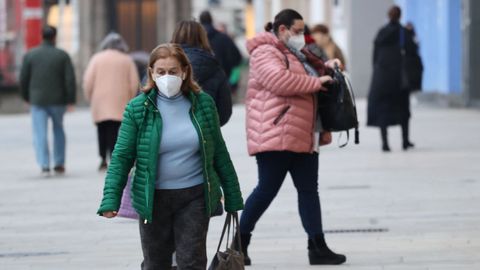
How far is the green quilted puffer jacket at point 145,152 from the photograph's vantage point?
762 cm

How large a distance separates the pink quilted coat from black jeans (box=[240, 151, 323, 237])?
0.12 m

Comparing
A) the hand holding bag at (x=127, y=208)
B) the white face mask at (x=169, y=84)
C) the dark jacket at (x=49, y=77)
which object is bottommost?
the dark jacket at (x=49, y=77)

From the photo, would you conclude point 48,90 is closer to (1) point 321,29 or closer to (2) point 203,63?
(1) point 321,29

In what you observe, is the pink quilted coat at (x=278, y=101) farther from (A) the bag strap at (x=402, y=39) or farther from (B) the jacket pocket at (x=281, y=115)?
(A) the bag strap at (x=402, y=39)

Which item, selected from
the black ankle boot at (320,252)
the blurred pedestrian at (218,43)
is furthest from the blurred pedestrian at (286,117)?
the blurred pedestrian at (218,43)

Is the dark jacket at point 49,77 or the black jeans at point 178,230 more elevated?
the black jeans at point 178,230

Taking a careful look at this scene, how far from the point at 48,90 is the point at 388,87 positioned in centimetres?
410

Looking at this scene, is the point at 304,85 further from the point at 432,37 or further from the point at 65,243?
the point at 432,37

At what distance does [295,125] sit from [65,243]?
8.79ft

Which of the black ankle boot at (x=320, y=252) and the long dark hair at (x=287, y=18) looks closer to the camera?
the long dark hair at (x=287, y=18)

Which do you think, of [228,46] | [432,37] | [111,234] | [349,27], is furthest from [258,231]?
[349,27]

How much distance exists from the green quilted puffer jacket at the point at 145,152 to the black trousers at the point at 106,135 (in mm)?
10873

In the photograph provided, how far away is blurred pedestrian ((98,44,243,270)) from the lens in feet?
25.0

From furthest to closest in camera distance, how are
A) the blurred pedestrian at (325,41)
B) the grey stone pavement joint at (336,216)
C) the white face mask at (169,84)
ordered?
the blurred pedestrian at (325,41) < the grey stone pavement joint at (336,216) < the white face mask at (169,84)
